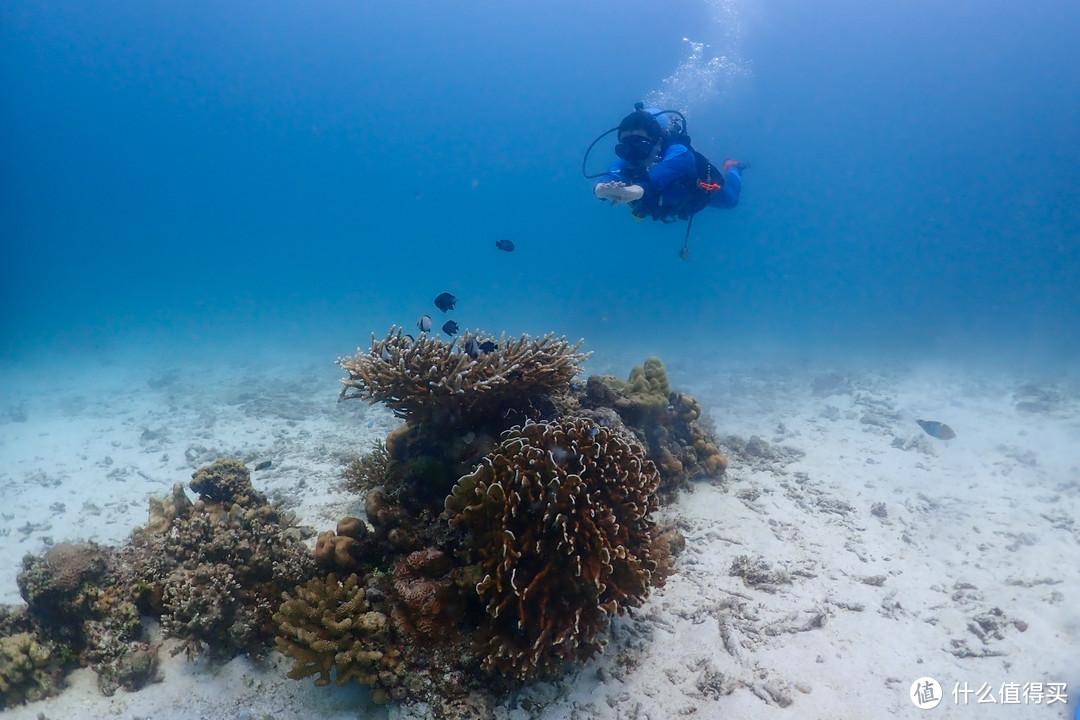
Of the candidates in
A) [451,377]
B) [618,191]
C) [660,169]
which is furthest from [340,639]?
[660,169]

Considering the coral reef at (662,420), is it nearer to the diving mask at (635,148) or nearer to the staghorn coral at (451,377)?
the staghorn coral at (451,377)

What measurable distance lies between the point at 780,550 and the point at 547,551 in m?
3.87

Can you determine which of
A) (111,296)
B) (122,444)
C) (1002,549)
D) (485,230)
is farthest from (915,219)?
(111,296)

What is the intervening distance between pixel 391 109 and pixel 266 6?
1403 inches

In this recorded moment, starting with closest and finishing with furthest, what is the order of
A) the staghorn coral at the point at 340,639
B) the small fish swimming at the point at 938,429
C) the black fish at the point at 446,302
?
the staghorn coral at the point at 340,639 → the black fish at the point at 446,302 → the small fish swimming at the point at 938,429

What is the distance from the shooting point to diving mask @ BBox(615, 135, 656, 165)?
8586mm

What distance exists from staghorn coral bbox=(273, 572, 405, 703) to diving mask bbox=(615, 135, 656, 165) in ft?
26.7

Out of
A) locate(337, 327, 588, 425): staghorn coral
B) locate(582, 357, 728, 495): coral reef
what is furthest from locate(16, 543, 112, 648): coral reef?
locate(582, 357, 728, 495): coral reef

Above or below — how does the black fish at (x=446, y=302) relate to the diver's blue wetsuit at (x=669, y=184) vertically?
below

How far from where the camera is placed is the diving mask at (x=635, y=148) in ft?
28.2

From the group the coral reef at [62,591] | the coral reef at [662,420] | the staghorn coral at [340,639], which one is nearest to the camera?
the staghorn coral at [340,639]

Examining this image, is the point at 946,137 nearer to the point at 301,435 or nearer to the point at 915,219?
the point at 915,219

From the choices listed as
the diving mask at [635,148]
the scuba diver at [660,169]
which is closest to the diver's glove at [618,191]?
the scuba diver at [660,169]
